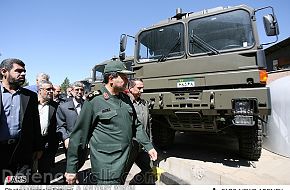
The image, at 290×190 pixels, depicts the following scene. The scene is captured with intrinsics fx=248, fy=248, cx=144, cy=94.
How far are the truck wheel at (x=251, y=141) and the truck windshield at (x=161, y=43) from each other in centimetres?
195

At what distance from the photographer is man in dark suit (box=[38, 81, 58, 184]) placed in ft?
11.3

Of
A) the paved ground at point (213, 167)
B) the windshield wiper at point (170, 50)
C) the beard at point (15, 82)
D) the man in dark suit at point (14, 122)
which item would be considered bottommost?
the paved ground at point (213, 167)

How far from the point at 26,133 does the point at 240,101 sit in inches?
126

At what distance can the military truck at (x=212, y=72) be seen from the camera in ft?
13.6

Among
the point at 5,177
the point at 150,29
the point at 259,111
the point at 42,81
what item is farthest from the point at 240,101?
the point at 5,177

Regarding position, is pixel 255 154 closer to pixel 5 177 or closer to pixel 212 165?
pixel 212 165

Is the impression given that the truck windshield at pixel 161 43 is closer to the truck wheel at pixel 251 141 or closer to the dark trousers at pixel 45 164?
the truck wheel at pixel 251 141

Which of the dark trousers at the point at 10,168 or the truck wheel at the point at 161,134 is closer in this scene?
the dark trousers at the point at 10,168

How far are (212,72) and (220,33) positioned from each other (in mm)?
774

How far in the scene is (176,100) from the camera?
187 inches

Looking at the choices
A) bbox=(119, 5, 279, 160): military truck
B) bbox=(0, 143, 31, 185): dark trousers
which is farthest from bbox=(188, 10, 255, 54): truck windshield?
bbox=(0, 143, 31, 185): dark trousers

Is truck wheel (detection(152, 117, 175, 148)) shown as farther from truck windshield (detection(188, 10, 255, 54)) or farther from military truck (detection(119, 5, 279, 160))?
truck windshield (detection(188, 10, 255, 54))

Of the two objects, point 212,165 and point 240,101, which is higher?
point 240,101

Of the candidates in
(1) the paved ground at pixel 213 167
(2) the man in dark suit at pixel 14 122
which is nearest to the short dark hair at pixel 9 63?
(2) the man in dark suit at pixel 14 122
